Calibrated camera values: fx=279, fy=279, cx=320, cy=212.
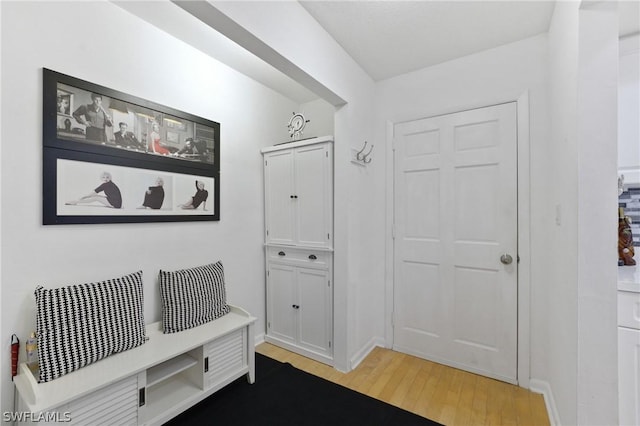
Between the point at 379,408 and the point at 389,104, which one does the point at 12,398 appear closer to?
the point at 379,408

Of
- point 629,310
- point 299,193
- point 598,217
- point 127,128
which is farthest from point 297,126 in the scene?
point 629,310

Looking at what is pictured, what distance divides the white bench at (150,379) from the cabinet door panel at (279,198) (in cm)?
82

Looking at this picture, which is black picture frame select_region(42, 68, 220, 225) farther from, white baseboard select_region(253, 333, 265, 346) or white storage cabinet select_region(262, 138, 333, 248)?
white baseboard select_region(253, 333, 265, 346)

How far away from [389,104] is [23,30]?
8.38 ft

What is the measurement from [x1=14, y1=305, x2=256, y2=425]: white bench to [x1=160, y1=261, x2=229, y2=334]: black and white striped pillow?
0.07 metres

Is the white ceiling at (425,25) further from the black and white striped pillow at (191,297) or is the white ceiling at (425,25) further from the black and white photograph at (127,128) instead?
the black and white striped pillow at (191,297)

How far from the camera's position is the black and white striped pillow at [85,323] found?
1.41m

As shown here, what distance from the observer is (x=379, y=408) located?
1.86 meters

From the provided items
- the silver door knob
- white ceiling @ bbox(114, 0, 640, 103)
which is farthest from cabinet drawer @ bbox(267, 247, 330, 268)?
white ceiling @ bbox(114, 0, 640, 103)

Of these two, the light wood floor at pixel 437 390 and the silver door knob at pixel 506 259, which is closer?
the light wood floor at pixel 437 390

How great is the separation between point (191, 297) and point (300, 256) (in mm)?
988

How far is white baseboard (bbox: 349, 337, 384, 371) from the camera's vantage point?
2.37m

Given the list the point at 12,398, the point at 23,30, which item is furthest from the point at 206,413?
the point at 23,30

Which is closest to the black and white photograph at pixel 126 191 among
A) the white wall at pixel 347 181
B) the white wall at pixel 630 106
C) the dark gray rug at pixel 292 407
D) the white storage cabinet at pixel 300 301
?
the white storage cabinet at pixel 300 301
